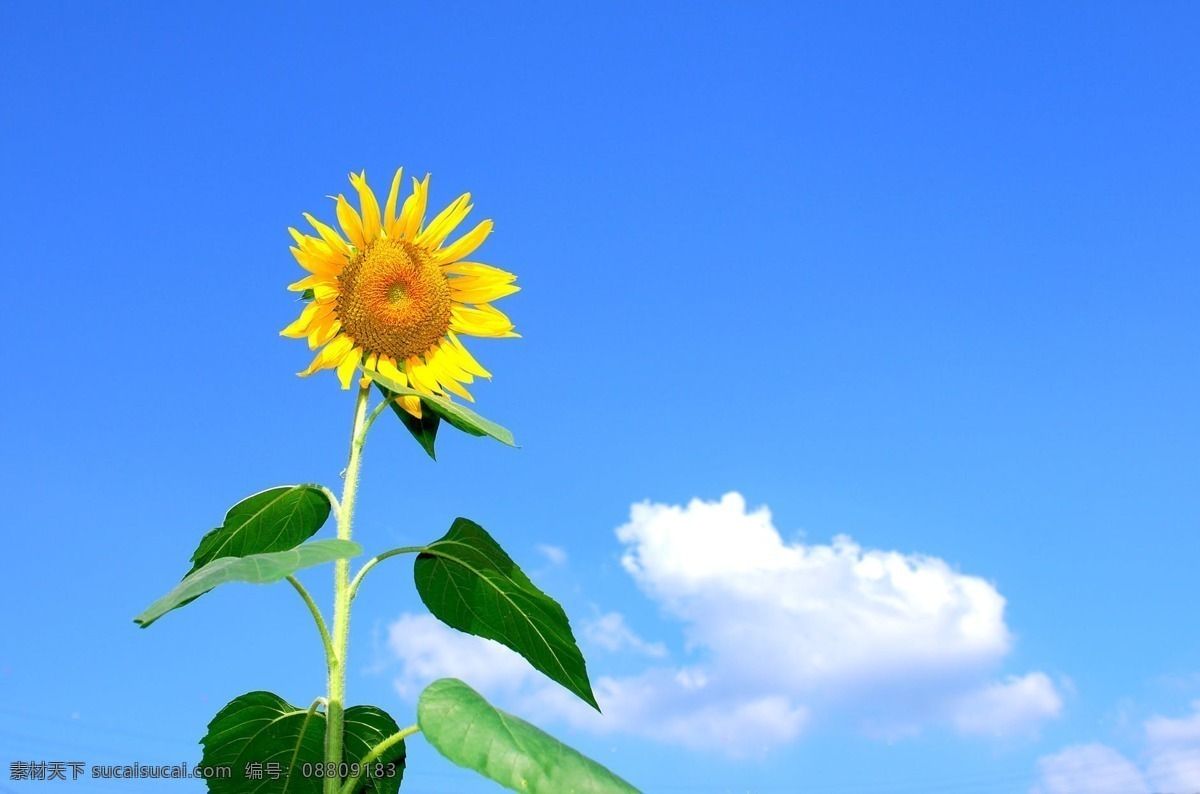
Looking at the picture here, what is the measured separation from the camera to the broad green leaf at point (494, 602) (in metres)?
3.86

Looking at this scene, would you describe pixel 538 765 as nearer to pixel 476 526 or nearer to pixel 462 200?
pixel 476 526

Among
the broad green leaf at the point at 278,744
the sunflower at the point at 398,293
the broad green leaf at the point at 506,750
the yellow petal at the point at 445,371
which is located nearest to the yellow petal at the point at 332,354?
the sunflower at the point at 398,293

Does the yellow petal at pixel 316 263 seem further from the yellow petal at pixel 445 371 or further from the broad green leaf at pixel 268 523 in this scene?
the broad green leaf at pixel 268 523

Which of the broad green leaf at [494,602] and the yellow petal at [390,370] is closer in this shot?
the broad green leaf at [494,602]

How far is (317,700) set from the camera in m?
3.80

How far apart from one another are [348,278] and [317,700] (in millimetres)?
1604

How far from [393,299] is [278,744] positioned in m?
1.74

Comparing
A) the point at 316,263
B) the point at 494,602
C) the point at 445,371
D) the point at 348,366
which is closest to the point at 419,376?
the point at 445,371

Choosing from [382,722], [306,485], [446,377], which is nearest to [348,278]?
[446,377]

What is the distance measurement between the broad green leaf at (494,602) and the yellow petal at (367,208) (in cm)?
124

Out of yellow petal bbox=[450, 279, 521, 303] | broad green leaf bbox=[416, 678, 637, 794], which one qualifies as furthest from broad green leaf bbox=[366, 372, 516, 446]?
broad green leaf bbox=[416, 678, 637, 794]

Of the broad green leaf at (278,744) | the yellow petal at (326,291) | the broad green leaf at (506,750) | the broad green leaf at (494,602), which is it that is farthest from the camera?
the yellow petal at (326,291)

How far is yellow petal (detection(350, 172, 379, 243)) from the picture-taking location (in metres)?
4.32

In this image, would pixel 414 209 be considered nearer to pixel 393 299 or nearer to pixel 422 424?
pixel 393 299
